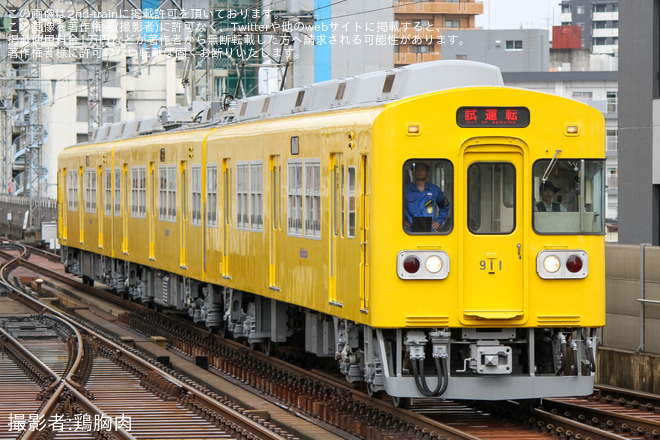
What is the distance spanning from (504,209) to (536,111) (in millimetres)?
862

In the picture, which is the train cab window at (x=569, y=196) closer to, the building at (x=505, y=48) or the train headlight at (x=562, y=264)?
the train headlight at (x=562, y=264)

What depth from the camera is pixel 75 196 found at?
1115 inches

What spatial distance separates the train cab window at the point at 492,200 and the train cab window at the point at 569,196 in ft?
0.69

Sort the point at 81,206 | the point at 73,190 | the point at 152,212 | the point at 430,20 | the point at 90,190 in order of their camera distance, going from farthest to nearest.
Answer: the point at 430,20 < the point at 73,190 < the point at 81,206 < the point at 90,190 < the point at 152,212

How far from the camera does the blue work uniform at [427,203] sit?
10281mm

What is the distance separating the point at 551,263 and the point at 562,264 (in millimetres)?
99

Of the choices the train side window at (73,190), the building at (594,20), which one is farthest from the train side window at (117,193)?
the building at (594,20)

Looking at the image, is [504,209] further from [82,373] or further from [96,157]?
[96,157]

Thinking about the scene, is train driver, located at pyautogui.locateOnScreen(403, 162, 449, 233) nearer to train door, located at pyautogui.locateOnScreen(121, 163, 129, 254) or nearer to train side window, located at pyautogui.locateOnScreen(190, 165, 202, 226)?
train side window, located at pyautogui.locateOnScreen(190, 165, 202, 226)

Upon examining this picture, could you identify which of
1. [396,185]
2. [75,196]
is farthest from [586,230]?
[75,196]

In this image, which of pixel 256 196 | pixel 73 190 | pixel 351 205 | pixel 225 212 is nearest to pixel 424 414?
pixel 351 205

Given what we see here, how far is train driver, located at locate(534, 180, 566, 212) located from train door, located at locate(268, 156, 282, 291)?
3.88 m

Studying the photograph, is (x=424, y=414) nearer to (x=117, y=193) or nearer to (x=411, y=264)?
(x=411, y=264)

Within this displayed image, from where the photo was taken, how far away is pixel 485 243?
1033 centimetres
